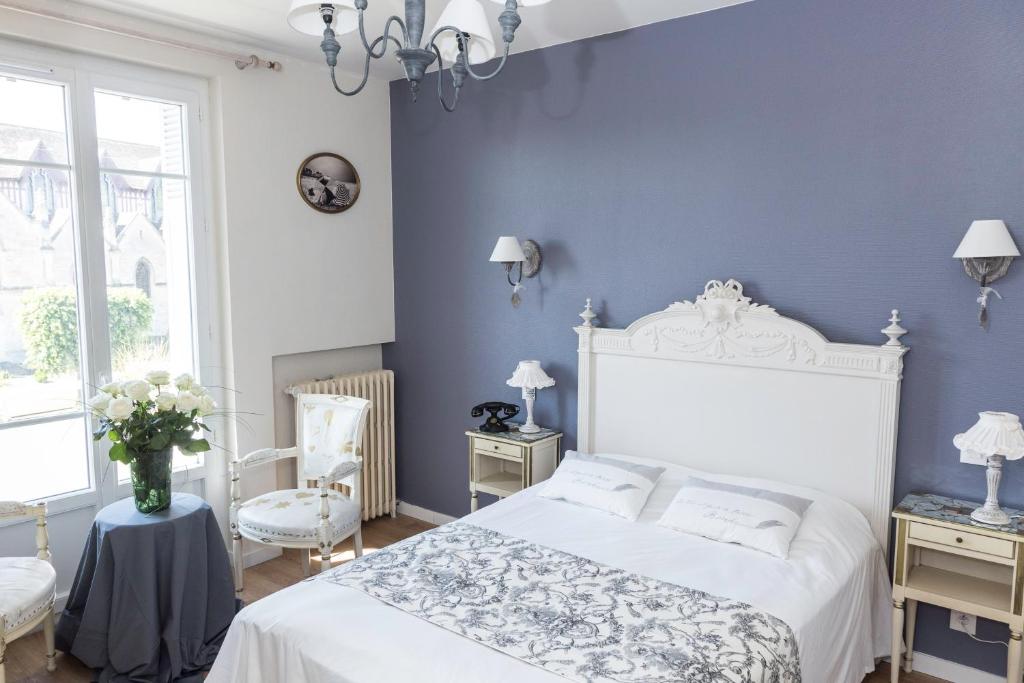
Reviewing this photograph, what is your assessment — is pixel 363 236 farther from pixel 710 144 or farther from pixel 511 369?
pixel 710 144

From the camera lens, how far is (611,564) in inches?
95.6

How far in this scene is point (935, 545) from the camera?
2.47m

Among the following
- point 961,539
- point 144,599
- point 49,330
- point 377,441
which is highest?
point 49,330

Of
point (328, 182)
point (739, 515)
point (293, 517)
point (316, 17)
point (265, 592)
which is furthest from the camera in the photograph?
point (328, 182)

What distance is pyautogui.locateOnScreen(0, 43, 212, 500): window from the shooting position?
296 cm

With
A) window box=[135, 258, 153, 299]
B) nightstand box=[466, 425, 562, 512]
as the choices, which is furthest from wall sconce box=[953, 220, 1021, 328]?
window box=[135, 258, 153, 299]

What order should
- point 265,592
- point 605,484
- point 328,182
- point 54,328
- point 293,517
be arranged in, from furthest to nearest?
point 328,182, point 265,592, point 293,517, point 54,328, point 605,484

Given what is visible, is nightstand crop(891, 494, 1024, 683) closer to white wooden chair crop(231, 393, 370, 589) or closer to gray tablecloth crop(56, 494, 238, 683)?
white wooden chair crop(231, 393, 370, 589)

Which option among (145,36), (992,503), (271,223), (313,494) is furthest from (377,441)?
(992,503)

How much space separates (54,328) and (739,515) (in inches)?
117

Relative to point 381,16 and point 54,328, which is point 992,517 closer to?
point 381,16

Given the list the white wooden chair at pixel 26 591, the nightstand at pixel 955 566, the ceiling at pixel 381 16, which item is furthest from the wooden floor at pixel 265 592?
the ceiling at pixel 381 16

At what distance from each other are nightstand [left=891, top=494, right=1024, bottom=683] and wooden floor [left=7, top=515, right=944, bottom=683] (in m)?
0.46

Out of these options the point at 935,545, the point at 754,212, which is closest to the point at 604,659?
the point at 935,545
